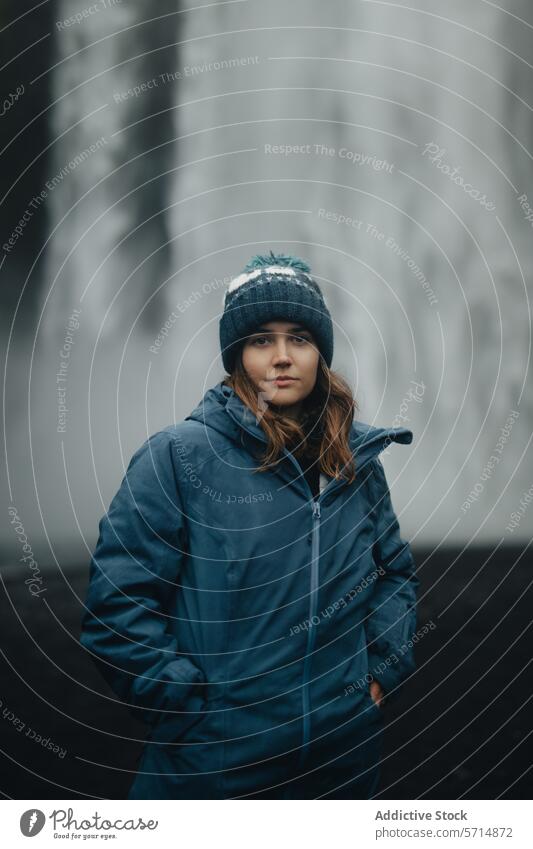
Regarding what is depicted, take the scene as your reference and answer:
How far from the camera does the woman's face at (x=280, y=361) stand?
1.66 metres

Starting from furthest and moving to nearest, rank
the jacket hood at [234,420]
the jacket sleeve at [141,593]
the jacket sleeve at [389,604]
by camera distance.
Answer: the jacket sleeve at [389,604] → the jacket hood at [234,420] → the jacket sleeve at [141,593]

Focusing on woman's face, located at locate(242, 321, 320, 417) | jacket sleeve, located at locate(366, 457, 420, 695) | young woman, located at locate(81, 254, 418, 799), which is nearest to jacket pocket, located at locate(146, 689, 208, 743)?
young woman, located at locate(81, 254, 418, 799)

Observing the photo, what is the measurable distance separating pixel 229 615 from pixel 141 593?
0.59 feet

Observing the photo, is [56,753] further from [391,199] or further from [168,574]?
[391,199]

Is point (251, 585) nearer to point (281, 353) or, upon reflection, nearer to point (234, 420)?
point (234, 420)

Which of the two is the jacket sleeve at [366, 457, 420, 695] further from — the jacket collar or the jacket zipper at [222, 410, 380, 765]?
the jacket zipper at [222, 410, 380, 765]

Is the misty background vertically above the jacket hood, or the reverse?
the misty background

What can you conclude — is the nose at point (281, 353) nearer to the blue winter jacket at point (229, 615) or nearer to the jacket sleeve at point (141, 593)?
the blue winter jacket at point (229, 615)

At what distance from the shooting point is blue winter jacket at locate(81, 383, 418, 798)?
1.53 m

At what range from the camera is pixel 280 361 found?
5.42 ft

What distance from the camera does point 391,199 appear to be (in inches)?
278

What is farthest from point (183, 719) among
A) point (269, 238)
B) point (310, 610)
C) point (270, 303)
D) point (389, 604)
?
point (269, 238)

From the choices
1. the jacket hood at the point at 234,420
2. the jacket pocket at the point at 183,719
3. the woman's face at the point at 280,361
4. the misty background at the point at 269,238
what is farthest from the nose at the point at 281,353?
the misty background at the point at 269,238
